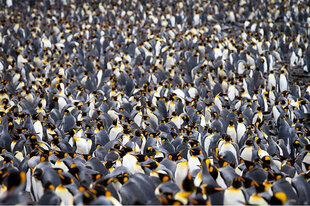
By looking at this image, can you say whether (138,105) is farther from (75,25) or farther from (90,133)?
(75,25)

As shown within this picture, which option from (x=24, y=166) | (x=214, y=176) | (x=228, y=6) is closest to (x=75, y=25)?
(x=228, y=6)

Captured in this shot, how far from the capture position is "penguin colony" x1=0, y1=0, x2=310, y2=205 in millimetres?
3551

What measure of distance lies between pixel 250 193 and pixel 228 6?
11900 millimetres

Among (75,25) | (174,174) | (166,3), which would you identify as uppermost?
(166,3)

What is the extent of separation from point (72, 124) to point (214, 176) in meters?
2.75

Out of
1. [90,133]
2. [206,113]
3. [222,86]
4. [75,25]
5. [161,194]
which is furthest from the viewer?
[75,25]

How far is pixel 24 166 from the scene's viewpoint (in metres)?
4.18

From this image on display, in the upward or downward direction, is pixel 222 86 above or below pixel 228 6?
below

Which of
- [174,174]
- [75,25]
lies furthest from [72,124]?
[75,25]

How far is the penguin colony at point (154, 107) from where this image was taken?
3.55 metres

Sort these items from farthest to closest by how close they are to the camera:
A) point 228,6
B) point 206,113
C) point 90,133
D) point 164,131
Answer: point 228,6
point 206,113
point 164,131
point 90,133

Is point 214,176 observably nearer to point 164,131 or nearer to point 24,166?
point 164,131

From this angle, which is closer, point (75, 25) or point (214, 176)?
point (214, 176)

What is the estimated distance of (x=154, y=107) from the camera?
20.1 feet
